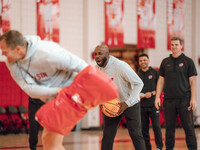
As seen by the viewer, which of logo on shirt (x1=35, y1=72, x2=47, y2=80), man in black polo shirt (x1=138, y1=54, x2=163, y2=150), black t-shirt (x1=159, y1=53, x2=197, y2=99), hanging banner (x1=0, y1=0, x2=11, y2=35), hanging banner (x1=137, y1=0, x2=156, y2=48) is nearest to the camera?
logo on shirt (x1=35, y1=72, x2=47, y2=80)

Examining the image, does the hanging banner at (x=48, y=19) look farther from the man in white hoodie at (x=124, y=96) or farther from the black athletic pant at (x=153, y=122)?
the man in white hoodie at (x=124, y=96)

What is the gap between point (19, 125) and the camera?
10.9 meters

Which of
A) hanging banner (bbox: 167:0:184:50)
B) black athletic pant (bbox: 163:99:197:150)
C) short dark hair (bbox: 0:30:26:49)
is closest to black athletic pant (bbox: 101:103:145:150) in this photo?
black athletic pant (bbox: 163:99:197:150)

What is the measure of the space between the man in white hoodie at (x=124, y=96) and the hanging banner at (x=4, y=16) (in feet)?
22.0

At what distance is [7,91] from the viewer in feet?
35.3

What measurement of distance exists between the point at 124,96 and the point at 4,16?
7.20 m

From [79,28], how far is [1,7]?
9.27 feet

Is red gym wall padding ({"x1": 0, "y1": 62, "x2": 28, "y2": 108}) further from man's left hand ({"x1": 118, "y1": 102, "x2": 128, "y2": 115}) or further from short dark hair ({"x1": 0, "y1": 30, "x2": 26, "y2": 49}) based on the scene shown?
short dark hair ({"x1": 0, "y1": 30, "x2": 26, "y2": 49})

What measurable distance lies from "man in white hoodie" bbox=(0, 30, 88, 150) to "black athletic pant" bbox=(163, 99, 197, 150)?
2.91 m

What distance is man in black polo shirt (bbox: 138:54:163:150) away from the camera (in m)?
6.75

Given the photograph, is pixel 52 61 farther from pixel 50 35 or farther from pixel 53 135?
pixel 50 35

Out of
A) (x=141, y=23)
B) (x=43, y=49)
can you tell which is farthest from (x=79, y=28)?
(x=43, y=49)

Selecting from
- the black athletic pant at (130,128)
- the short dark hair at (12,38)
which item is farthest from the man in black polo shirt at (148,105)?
the short dark hair at (12,38)

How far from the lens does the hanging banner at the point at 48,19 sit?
11.2m
